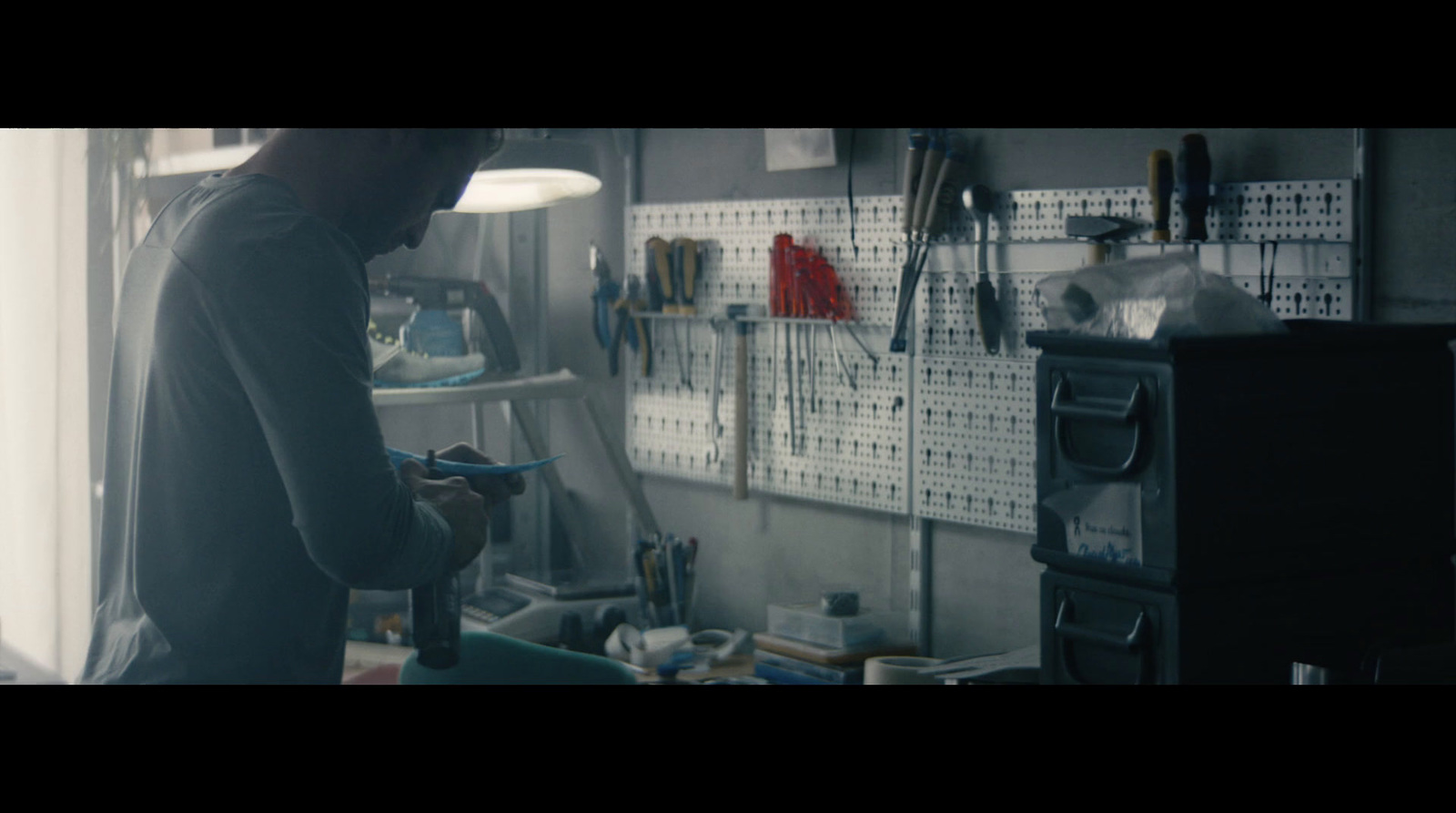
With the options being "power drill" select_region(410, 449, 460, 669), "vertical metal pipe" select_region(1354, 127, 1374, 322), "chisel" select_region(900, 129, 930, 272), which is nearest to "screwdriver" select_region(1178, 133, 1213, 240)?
"vertical metal pipe" select_region(1354, 127, 1374, 322)

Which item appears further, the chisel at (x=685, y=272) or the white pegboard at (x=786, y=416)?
the chisel at (x=685, y=272)

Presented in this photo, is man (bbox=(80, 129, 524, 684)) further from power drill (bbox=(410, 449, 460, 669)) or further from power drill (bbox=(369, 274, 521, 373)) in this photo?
power drill (bbox=(369, 274, 521, 373))

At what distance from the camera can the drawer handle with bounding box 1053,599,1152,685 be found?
1259mm

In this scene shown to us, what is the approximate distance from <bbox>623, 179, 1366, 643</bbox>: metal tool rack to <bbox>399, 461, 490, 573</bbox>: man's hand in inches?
33.8

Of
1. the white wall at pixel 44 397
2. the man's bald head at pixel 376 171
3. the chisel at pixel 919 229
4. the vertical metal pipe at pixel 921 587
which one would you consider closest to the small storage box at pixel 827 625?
the vertical metal pipe at pixel 921 587

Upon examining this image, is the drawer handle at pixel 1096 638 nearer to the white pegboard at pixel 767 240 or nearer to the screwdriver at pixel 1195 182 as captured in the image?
the screwdriver at pixel 1195 182

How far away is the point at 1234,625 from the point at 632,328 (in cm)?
154

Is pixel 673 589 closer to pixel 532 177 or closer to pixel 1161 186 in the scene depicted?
pixel 532 177

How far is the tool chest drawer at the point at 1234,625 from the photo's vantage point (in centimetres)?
124

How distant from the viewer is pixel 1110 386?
1.27 metres

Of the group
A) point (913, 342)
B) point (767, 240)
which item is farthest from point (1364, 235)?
point (767, 240)

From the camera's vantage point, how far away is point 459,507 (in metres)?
1.17
